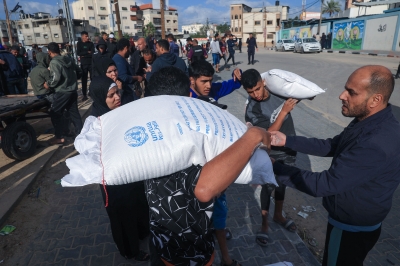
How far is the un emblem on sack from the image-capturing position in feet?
3.82

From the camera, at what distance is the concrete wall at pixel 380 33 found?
24933 mm

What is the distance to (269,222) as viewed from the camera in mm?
3094

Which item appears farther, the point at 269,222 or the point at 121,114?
the point at 269,222

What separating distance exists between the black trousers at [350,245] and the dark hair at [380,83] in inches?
34.0

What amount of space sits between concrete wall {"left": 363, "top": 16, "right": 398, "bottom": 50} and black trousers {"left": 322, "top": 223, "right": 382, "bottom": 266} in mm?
29961

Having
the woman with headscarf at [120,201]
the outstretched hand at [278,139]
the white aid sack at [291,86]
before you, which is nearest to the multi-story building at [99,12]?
the woman with headscarf at [120,201]

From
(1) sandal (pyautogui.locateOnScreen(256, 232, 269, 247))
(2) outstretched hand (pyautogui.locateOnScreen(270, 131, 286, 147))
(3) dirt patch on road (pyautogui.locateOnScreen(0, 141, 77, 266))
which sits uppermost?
(2) outstretched hand (pyautogui.locateOnScreen(270, 131, 286, 147))

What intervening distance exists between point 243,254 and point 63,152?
13.6 ft

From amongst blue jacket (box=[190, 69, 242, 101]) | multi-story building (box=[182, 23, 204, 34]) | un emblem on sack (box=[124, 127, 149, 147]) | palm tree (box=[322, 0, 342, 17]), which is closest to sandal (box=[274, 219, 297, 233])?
blue jacket (box=[190, 69, 242, 101])

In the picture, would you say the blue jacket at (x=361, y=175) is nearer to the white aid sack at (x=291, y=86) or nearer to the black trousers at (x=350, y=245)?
the black trousers at (x=350, y=245)

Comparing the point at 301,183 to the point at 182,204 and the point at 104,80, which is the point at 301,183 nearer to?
the point at 182,204

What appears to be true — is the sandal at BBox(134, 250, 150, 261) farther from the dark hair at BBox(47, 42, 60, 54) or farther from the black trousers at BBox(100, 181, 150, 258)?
the dark hair at BBox(47, 42, 60, 54)

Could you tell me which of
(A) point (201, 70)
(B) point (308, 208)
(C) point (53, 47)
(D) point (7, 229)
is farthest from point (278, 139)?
(C) point (53, 47)

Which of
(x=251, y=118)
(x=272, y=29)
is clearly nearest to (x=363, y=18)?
(x=251, y=118)
